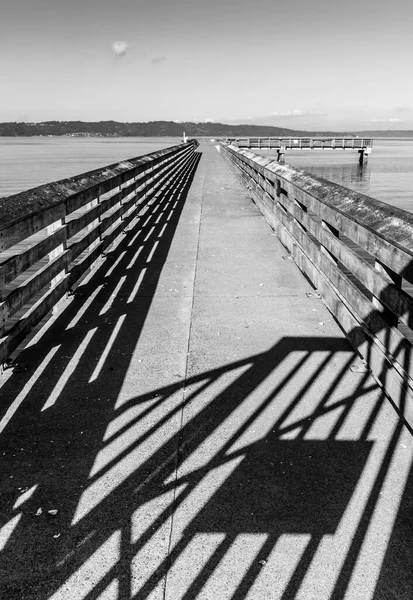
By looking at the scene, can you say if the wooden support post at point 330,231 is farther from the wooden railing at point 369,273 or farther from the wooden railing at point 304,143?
the wooden railing at point 304,143

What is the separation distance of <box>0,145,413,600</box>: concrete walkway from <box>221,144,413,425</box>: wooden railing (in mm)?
233

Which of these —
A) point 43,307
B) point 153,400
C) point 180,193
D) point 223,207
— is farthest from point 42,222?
point 180,193

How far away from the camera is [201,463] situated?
327 cm

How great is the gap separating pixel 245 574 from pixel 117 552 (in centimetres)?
61

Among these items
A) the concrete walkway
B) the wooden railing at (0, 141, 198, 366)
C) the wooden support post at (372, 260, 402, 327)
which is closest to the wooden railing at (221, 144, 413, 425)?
the wooden support post at (372, 260, 402, 327)

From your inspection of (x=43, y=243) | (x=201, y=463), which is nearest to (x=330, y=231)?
(x=43, y=243)

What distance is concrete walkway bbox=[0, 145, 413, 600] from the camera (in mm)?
2480

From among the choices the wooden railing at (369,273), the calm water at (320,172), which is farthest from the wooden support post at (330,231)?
the calm water at (320,172)

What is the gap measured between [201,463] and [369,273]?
203cm

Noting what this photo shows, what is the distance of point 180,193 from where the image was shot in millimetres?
18484

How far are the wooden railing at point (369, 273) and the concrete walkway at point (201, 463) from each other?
233mm

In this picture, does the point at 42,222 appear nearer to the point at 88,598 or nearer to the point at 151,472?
the point at 151,472

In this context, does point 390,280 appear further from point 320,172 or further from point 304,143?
point 304,143

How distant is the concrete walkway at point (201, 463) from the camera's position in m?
2.48
